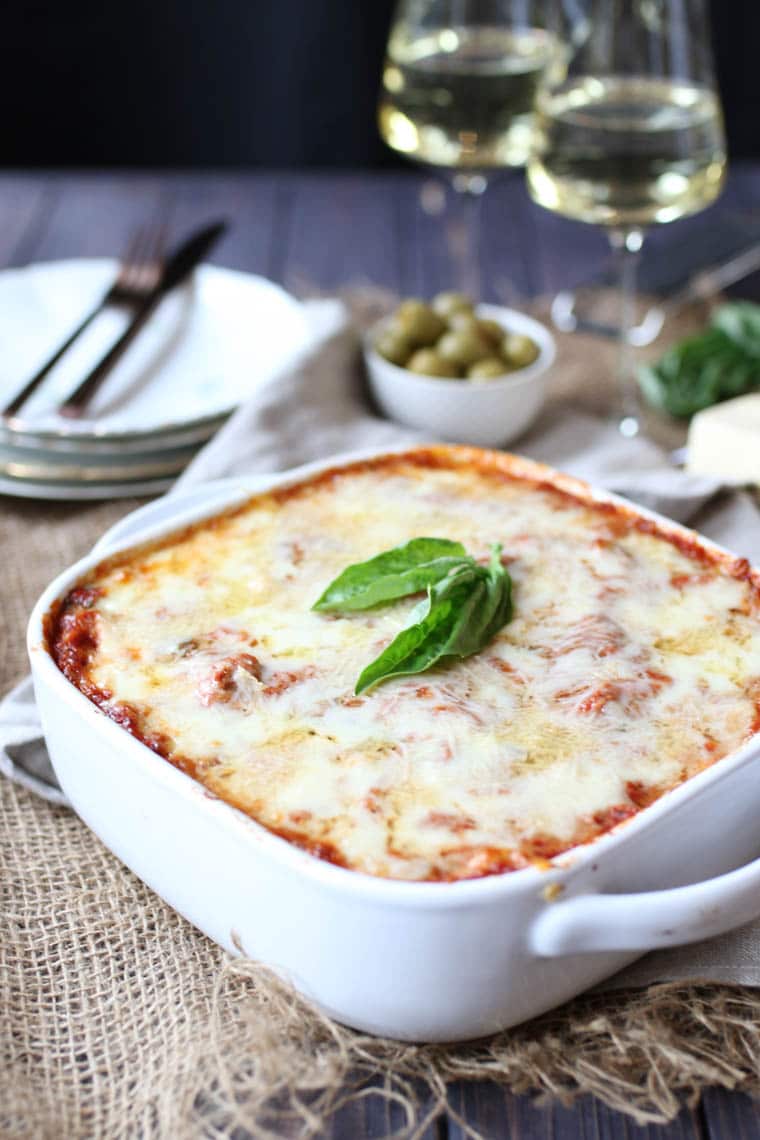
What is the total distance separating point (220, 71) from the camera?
5059mm

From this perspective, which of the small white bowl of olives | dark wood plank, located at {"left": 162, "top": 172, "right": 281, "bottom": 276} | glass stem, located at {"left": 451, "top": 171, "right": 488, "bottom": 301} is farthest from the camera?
dark wood plank, located at {"left": 162, "top": 172, "right": 281, "bottom": 276}

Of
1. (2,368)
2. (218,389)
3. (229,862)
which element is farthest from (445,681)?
(2,368)

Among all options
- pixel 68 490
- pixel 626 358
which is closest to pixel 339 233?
pixel 626 358

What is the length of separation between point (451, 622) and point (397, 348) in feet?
3.67

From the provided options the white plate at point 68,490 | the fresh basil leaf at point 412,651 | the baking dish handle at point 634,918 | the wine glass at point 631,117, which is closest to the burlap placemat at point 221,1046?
the baking dish handle at point 634,918

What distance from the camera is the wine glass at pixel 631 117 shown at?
2.45 metres

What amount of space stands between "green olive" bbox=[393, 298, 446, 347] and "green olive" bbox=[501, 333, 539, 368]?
0.13 metres

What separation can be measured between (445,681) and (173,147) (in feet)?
13.4

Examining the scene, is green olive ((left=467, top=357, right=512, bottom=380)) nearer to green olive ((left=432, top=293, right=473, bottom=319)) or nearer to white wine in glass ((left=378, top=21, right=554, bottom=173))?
green olive ((left=432, top=293, right=473, bottom=319))

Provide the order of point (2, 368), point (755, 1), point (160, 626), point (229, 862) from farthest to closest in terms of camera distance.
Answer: point (755, 1), point (2, 368), point (160, 626), point (229, 862)

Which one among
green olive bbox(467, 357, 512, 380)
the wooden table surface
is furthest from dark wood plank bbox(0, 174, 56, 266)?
green olive bbox(467, 357, 512, 380)

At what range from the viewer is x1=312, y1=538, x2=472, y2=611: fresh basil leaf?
1714mm

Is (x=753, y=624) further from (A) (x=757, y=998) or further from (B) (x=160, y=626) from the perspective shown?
(B) (x=160, y=626)

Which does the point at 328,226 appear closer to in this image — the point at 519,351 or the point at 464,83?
the point at 464,83
